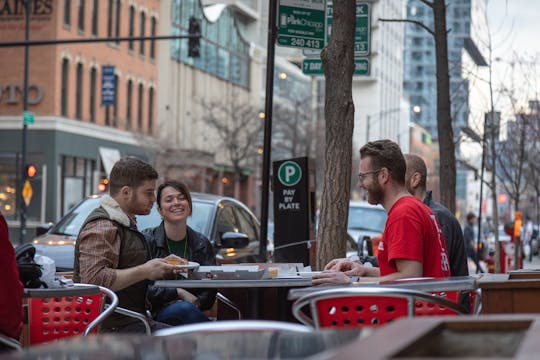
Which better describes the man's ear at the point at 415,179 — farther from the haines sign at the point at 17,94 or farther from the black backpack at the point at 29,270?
the haines sign at the point at 17,94

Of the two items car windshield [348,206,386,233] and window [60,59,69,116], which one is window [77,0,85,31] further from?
car windshield [348,206,386,233]

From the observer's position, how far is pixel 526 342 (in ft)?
10.3

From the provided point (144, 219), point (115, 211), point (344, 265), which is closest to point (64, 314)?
point (115, 211)

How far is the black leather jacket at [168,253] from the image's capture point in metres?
8.41

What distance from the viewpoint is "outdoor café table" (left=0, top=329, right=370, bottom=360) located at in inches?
117

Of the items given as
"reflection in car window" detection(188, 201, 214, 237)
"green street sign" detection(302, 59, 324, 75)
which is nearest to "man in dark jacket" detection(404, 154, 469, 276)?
"reflection in car window" detection(188, 201, 214, 237)

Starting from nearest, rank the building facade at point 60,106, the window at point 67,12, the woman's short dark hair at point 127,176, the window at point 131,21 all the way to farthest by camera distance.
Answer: the woman's short dark hair at point 127,176 < the building facade at point 60,106 < the window at point 67,12 < the window at point 131,21

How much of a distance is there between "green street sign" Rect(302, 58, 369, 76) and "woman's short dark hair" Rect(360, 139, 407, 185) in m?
8.99

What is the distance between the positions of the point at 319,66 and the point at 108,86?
128 feet

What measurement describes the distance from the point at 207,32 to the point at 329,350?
233 ft

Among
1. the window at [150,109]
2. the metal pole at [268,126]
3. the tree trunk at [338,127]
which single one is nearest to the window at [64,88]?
the window at [150,109]

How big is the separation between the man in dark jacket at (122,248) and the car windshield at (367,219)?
51.6ft

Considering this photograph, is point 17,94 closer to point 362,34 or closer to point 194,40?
point 194,40

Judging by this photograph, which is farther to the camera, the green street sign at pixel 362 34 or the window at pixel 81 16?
the window at pixel 81 16
